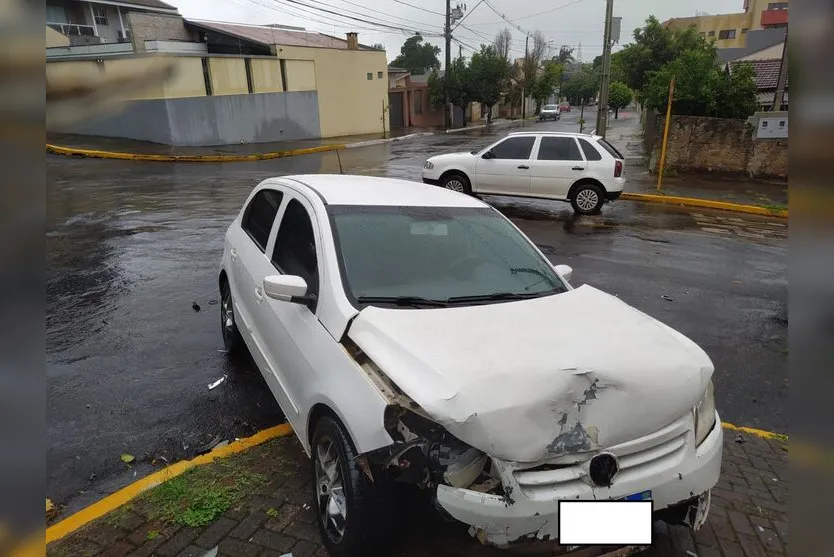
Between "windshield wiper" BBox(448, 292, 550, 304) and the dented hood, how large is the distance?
0.24 meters

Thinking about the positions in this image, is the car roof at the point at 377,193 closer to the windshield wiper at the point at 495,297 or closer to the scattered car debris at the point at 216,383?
the windshield wiper at the point at 495,297

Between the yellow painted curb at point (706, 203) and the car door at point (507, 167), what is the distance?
12.0ft

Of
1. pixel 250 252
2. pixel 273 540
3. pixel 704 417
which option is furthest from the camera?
pixel 250 252

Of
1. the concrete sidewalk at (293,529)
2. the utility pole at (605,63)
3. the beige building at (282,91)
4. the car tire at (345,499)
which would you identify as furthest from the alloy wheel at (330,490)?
the utility pole at (605,63)

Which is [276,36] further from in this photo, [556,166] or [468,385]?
[468,385]

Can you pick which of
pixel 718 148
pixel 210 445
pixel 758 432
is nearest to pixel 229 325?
pixel 210 445

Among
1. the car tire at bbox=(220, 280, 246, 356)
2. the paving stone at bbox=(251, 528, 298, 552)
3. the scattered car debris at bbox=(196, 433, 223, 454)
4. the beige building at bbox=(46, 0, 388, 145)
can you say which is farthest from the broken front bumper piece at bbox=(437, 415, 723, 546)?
the beige building at bbox=(46, 0, 388, 145)

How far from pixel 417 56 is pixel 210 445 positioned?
91.1 meters

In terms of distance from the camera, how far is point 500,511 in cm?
223

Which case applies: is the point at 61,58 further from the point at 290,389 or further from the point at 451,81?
the point at 451,81

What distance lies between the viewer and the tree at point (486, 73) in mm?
41281

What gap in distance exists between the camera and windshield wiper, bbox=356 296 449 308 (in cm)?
318

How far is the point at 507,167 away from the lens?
12.3 m
